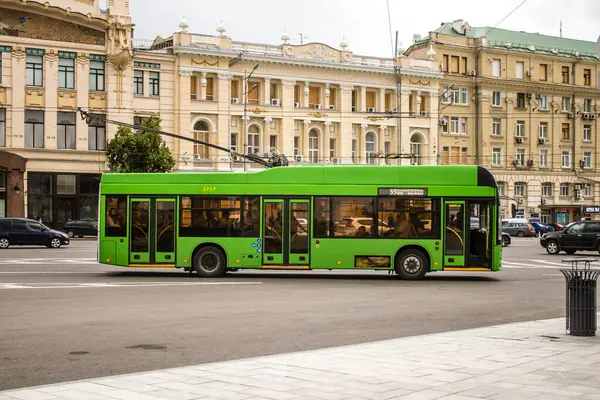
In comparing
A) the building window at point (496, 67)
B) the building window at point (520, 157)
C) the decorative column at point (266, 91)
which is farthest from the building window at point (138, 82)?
the building window at point (520, 157)

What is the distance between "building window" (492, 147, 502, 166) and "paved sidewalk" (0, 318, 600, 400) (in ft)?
220

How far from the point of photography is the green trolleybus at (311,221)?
24.8 m

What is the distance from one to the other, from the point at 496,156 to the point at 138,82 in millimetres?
32872

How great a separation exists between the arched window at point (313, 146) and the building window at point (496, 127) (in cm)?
1801

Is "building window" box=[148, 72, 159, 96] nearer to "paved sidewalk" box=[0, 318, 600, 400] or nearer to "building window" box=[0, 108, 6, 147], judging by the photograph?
"building window" box=[0, 108, 6, 147]

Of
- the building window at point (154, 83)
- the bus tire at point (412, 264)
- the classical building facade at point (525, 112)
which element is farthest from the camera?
the classical building facade at point (525, 112)

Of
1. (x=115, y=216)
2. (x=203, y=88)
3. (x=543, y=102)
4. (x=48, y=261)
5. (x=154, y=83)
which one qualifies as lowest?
(x=48, y=261)

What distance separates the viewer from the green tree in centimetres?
5578

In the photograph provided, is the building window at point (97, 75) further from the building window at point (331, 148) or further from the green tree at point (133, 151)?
the building window at point (331, 148)

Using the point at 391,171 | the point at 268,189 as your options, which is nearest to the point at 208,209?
the point at 268,189

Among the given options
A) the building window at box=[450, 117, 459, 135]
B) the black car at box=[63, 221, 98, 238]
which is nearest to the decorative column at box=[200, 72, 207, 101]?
the black car at box=[63, 221, 98, 238]

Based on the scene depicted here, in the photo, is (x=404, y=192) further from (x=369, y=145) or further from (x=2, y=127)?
(x=369, y=145)

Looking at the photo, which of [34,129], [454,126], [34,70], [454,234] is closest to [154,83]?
[34,70]

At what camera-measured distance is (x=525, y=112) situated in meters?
79.1
